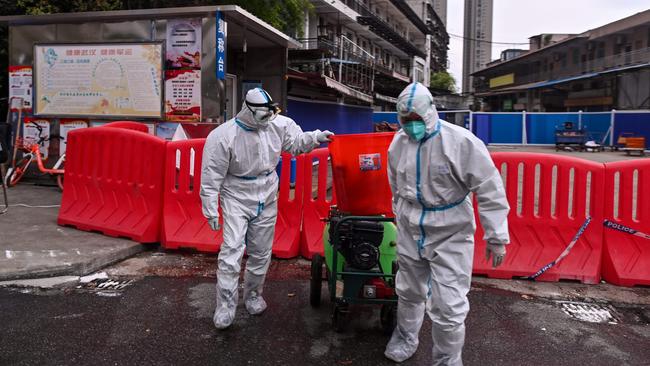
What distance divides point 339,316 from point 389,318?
366 millimetres

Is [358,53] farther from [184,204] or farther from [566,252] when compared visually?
[566,252]

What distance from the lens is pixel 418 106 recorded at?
10.3 ft

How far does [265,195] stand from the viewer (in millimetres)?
4207

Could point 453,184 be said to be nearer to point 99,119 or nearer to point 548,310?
point 548,310

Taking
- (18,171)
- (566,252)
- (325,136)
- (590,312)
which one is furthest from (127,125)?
(590,312)

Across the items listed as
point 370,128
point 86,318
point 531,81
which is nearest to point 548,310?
Result: point 86,318

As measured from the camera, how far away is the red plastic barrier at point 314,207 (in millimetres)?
5914

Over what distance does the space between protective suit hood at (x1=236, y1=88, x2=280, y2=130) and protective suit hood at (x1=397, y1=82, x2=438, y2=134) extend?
48.0 inches

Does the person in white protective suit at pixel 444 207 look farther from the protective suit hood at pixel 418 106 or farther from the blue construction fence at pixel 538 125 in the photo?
the blue construction fence at pixel 538 125

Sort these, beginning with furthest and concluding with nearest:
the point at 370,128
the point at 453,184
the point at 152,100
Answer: the point at 370,128 → the point at 152,100 → the point at 453,184

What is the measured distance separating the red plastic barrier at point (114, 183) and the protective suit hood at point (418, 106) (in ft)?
12.5

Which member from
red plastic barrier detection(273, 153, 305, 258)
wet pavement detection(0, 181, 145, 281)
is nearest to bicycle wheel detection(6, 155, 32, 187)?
wet pavement detection(0, 181, 145, 281)

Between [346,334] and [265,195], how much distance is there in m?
1.21

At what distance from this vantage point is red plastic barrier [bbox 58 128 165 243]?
Answer: 246 inches
